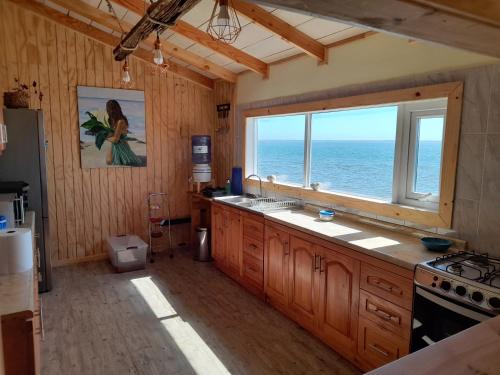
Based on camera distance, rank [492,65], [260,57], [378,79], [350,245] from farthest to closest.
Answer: [260,57], [378,79], [350,245], [492,65]

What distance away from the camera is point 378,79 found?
2.81 m

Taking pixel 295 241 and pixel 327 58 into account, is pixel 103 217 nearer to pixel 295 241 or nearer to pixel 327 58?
pixel 295 241

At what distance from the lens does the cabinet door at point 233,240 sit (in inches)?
152

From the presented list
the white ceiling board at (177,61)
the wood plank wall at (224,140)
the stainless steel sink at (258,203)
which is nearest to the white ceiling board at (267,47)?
the wood plank wall at (224,140)

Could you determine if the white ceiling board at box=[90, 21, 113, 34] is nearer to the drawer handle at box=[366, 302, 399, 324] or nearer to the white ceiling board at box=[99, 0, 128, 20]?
the white ceiling board at box=[99, 0, 128, 20]

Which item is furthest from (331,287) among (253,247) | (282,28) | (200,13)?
(200,13)

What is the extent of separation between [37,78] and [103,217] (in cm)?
185

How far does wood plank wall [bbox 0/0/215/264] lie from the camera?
159 inches

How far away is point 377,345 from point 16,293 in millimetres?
2099

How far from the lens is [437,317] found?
1.88 m

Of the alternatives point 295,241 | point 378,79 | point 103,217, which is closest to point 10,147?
point 103,217

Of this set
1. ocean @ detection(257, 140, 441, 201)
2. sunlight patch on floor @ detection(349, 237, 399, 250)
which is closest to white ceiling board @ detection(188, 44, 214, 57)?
ocean @ detection(257, 140, 441, 201)

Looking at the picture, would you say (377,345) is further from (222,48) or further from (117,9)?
(117,9)

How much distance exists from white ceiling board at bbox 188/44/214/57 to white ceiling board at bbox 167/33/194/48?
66 millimetres
